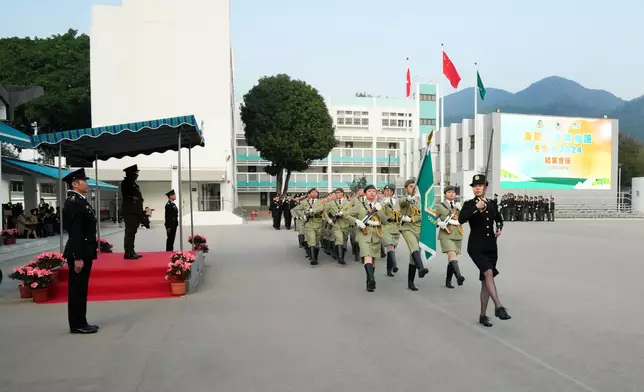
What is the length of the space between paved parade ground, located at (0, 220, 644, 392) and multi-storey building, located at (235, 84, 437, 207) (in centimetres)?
4584

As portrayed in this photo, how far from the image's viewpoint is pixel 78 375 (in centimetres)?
452

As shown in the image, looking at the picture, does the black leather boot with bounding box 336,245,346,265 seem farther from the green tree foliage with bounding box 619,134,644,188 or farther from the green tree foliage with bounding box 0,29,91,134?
the green tree foliage with bounding box 619,134,644,188

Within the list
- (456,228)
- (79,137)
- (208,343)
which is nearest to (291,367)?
(208,343)

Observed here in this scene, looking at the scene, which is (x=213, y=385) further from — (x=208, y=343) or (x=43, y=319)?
(x=43, y=319)

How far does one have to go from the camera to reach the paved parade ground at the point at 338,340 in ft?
14.3

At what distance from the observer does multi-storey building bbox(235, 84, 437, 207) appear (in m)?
55.3

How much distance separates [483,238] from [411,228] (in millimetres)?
3222

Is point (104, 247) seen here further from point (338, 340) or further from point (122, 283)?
point (338, 340)

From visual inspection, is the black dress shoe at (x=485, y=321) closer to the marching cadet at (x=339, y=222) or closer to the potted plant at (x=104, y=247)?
the marching cadet at (x=339, y=222)

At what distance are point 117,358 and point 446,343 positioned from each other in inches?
136

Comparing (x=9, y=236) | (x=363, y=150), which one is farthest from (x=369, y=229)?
(x=363, y=150)

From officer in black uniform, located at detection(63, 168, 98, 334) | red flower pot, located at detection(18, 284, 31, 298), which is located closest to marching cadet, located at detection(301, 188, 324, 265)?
red flower pot, located at detection(18, 284, 31, 298)

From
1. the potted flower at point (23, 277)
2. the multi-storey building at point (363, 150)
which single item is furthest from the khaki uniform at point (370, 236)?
the multi-storey building at point (363, 150)

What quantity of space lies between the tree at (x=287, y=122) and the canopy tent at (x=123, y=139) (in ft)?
90.3
